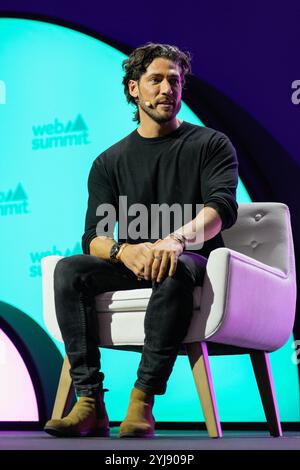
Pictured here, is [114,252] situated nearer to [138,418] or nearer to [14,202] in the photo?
[138,418]

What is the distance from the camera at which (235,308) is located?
2.47m

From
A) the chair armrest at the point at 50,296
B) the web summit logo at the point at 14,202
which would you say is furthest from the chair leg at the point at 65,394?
the web summit logo at the point at 14,202

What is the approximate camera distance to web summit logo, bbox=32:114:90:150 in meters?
3.98

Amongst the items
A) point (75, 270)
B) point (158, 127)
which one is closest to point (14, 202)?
point (158, 127)

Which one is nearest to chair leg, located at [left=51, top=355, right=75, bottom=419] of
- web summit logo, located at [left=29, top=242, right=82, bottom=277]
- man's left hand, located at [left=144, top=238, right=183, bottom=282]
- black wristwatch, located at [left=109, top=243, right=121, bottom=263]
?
black wristwatch, located at [left=109, top=243, right=121, bottom=263]

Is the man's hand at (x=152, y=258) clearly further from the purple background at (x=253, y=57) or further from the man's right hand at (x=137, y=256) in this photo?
the purple background at (x=253, y=57)

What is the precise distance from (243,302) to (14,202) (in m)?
1.87

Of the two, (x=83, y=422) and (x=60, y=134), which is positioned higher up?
(x=60, y=134)

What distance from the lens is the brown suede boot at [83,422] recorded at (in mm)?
2301

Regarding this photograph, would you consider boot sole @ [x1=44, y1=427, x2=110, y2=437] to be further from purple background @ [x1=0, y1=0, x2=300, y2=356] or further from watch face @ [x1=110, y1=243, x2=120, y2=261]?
purple background @ [x1=0, y1=0, x2=300, y2=356]

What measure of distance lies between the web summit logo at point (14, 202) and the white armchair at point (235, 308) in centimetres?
125

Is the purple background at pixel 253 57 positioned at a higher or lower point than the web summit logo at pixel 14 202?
higher
